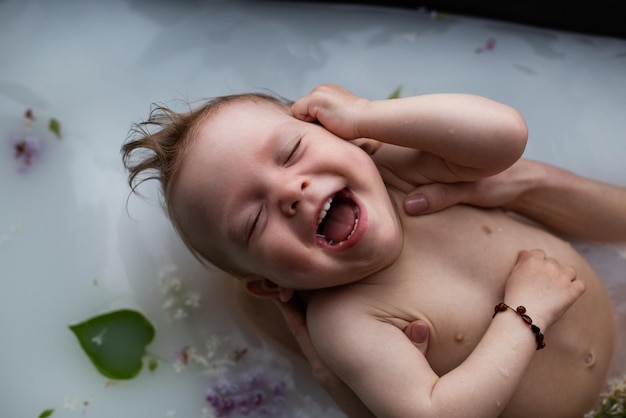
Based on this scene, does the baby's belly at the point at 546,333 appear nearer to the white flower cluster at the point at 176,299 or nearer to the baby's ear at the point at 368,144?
the baby's ear at the point at 368,144

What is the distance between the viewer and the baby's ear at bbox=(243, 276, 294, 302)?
1.38 m

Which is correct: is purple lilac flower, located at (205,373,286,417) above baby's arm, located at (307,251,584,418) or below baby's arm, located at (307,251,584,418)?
below

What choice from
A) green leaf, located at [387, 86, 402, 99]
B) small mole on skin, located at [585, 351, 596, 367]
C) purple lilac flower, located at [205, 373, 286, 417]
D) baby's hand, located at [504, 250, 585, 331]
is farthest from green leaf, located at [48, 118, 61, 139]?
small mole on skin, located at [585, 351, 596, 367]

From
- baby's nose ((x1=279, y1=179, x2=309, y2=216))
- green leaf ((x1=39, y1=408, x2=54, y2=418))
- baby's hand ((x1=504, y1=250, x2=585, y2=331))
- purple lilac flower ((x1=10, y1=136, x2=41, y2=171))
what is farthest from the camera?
purple lilac flower ((x1=10, y1=136, x2=41, y2=171))

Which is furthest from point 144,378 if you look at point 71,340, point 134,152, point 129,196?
point 134,152

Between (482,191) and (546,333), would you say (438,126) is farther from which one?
(546,333)

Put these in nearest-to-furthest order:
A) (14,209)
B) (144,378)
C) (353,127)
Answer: (353,127) < (144,378) < (14,209)

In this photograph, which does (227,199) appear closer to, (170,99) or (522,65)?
(170,99)

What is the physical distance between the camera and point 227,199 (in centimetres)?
124

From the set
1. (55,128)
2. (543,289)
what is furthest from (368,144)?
(55,128)

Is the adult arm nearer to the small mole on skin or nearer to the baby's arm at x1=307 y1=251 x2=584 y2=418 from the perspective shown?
the baby's arm at x1=307 y1=251 x2=584 y2=418

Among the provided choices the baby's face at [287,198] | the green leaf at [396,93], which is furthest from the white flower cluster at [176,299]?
the green leaf at [396,93]

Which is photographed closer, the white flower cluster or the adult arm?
the adult arm

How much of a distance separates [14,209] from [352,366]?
1005 mm
